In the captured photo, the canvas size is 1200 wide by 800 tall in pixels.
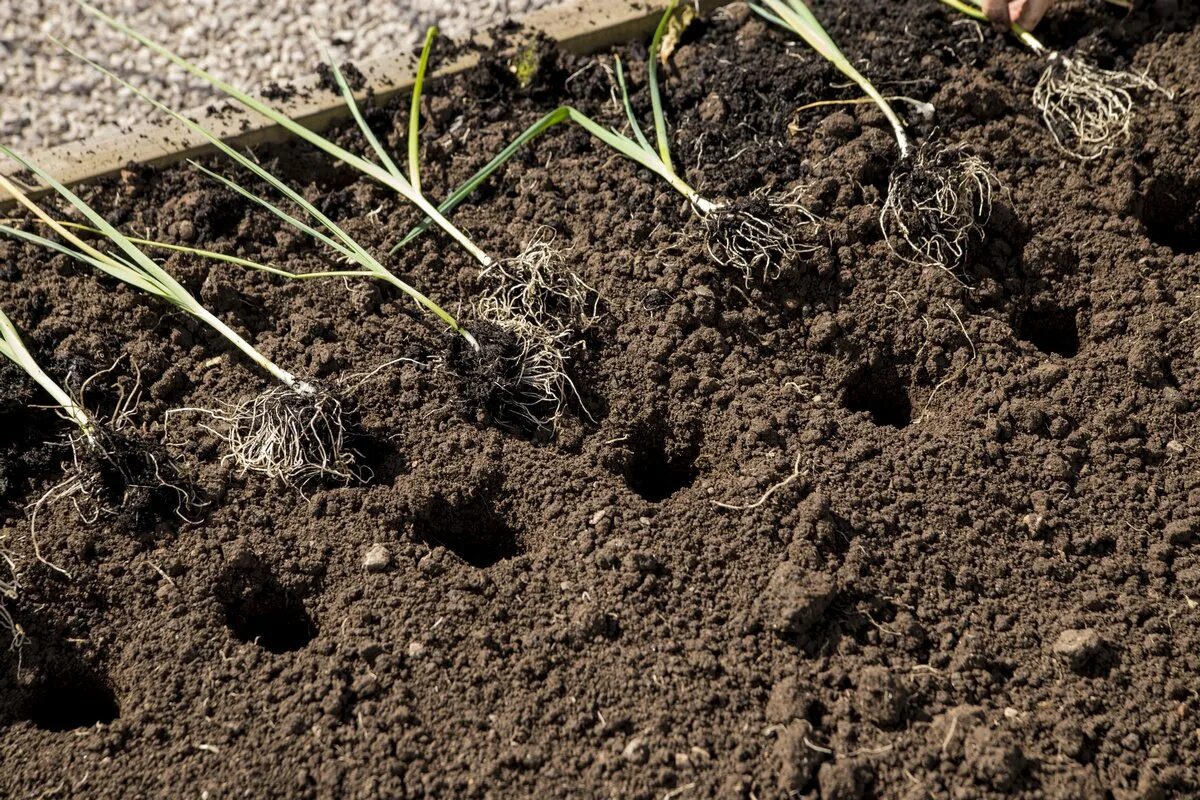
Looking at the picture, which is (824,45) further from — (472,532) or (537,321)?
(472,532)

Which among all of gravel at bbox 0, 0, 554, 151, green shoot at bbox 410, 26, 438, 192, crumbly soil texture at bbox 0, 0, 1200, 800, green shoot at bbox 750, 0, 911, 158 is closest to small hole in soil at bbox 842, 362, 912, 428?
crumbly soil texture at bbox 0, 0, 1200, 800

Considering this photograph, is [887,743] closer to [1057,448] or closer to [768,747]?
[768,747]

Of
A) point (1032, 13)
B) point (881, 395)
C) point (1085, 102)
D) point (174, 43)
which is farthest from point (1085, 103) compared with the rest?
point (174, 43)

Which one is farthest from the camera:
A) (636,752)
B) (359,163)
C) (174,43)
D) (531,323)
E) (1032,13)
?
(174,43)

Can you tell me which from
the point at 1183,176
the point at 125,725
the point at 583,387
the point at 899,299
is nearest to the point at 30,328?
the point at 125,725

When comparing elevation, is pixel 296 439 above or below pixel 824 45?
below
